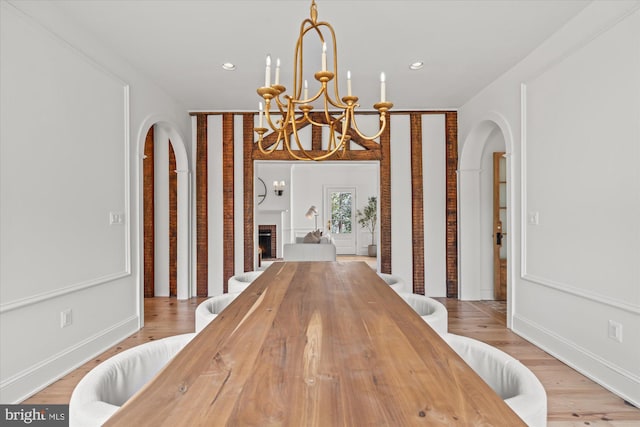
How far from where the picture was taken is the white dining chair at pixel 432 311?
1568mm

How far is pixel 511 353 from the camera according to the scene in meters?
3.02

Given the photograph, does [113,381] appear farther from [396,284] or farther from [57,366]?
[57,366]

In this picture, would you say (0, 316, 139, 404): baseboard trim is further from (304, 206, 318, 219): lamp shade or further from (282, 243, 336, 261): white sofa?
(304, 206, 318, 219): lamp shade

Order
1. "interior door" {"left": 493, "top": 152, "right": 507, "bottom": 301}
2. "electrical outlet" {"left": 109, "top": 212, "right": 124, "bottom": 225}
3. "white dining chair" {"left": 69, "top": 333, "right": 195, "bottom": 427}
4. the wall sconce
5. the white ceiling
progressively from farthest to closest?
the wall sconce → "interior door" {"left": 493, "top": 152, "right": 507, "bottom": 301} → "electrical outlet" {"left": 109, "top": 212, "right": 124, "bottom": 225} → the white ceiling → "white dining chair" {"left": 69, "top": 333, "right": 195, "bottom": 427}

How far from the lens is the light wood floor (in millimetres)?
2074

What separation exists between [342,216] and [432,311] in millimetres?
8645

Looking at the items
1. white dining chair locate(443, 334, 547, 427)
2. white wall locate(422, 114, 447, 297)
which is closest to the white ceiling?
white wall locate(422, 114, 447, 297)

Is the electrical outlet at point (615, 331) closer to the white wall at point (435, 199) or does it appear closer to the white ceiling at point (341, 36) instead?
the white ceiling at point (341, 36)

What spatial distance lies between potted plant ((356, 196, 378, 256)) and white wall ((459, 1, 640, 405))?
21.2 feet

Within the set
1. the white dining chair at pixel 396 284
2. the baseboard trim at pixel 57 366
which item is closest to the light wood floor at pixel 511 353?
the baseboard trim at pixel 57 366

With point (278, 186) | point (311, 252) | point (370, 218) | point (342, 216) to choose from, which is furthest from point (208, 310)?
point (342, 216)

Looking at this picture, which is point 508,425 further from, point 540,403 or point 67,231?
point 67,231

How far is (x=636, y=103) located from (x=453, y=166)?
2.81 m

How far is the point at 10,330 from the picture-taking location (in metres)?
2.17
